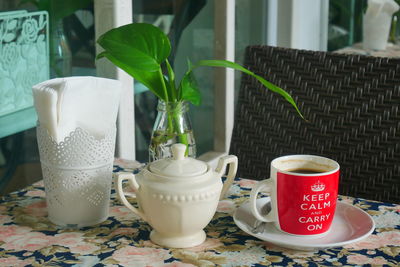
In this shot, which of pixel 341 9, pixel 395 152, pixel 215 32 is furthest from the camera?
pixel 341 9

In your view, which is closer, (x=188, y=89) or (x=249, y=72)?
(x=249, y=72)

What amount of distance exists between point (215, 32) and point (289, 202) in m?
1.34

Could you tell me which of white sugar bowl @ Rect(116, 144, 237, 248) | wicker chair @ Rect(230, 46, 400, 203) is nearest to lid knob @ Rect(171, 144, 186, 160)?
white sugar bowl @ Rect(116, 144, 237, 248)

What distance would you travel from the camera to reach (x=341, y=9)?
10.3 feet

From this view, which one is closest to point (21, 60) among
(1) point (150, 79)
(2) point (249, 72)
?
(1) point (150, 79)

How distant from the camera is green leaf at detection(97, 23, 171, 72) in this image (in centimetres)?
100

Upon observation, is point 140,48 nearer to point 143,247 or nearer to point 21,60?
point 143,247

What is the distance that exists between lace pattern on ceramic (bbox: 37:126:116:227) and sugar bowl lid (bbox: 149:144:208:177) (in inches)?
4.1

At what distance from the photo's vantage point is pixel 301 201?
0.92 metres

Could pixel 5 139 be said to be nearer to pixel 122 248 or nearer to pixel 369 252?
pixel 122 248

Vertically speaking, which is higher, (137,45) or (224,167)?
(137,45)

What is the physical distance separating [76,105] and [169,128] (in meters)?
0.19

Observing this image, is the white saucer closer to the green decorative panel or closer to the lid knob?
the lid knob

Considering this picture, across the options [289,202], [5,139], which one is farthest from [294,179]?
[5,139]
